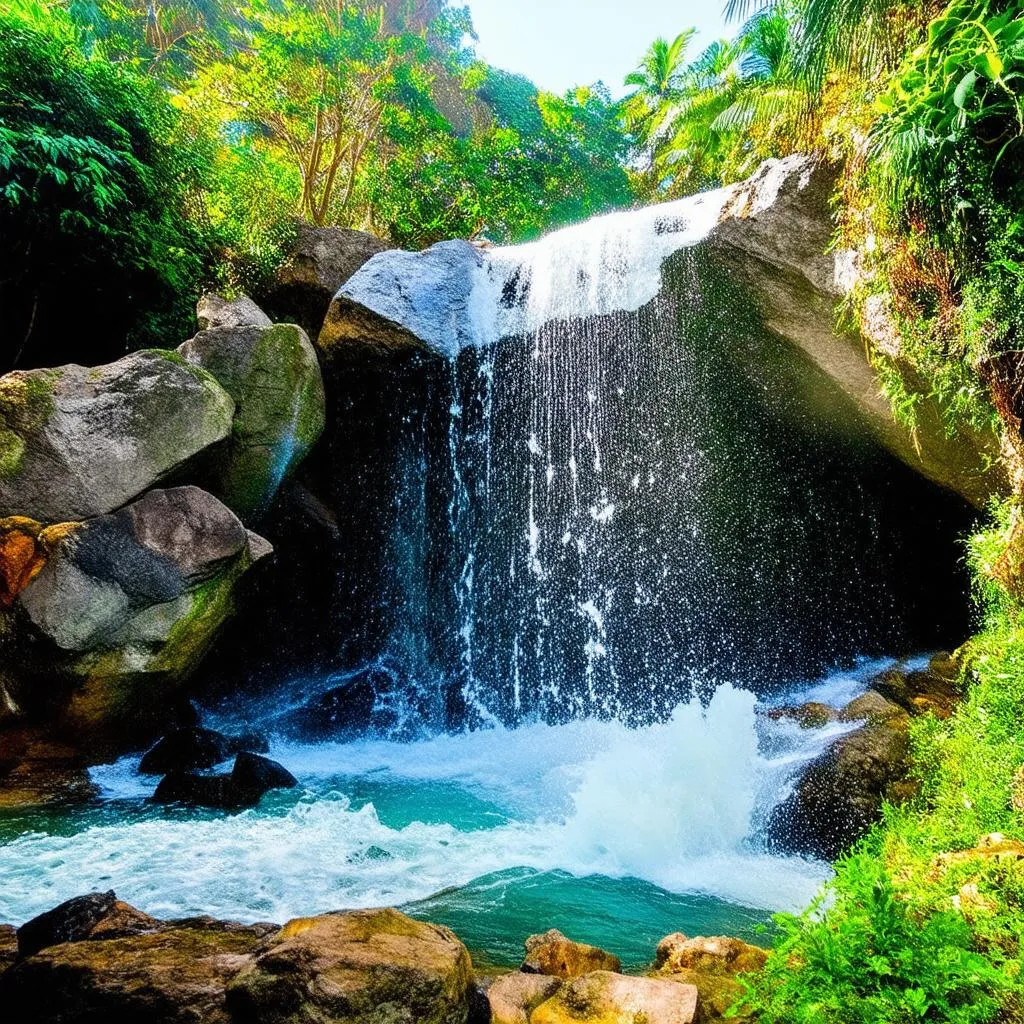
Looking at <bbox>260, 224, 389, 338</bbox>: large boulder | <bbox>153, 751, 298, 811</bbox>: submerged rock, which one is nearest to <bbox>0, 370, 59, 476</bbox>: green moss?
<bbox>153, 751, 298, 811</bbox>: submerged rock

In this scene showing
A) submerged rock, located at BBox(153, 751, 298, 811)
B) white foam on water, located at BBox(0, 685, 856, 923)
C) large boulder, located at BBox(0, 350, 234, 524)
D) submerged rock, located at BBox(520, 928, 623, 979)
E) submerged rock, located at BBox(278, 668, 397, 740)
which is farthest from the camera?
submerged rock, located at BBox(278, 668, 397, 740)

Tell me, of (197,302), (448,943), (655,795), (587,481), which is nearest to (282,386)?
(197,302)

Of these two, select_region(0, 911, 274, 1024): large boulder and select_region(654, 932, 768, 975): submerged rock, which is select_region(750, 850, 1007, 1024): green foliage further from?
select_region(0, 911, 274, 1024): large boulder

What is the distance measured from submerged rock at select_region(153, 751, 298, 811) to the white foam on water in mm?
273

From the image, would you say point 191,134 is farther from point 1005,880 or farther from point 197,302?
point 1005,880

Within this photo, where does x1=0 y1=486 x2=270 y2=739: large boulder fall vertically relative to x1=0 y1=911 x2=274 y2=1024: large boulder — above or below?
above

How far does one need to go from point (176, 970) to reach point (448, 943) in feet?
4.14

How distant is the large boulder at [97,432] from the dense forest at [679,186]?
302cm

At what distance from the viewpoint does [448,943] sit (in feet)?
9.93

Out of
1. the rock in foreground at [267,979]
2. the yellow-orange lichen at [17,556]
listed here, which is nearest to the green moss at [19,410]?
the yellow-orange lichen at [17,556]

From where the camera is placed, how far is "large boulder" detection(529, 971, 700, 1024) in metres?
2.88

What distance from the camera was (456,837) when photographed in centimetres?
651

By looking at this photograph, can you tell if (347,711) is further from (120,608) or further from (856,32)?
(856,32)

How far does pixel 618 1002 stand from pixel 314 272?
41.1 feet
